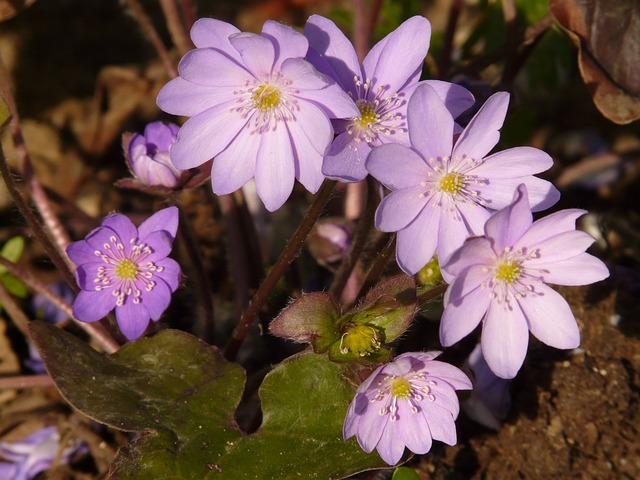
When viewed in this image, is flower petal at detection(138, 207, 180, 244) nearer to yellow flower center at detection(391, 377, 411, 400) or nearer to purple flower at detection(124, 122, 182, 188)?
purple flower at detection(124, 122, 182, 188)

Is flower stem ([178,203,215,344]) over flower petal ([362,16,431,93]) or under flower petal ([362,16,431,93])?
under

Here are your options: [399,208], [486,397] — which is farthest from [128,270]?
[486,397]

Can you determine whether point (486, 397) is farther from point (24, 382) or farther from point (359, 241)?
point (24, 382)

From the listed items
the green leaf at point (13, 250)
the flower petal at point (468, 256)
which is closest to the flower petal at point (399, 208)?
the flower petal at point (468, 256)

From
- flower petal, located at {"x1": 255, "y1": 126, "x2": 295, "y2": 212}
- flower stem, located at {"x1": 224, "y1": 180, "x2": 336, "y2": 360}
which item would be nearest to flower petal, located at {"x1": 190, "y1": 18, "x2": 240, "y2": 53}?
flower petal, located at {"x1": 255, "y1": 126, "x2": 295, "y2": 212}

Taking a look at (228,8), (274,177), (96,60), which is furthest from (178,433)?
(228,8)

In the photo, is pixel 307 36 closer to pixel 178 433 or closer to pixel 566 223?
pixel 566 223
